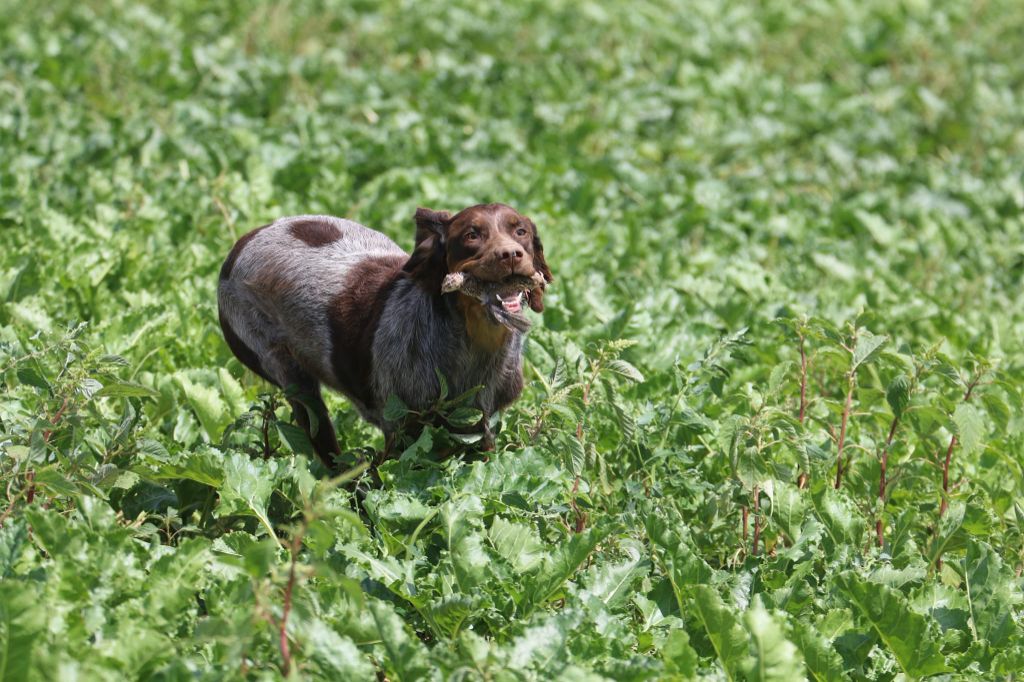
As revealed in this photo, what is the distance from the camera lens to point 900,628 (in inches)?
155

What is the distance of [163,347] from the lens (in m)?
5.91

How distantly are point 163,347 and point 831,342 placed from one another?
2788 mm

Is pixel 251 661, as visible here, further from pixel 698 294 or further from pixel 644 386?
pixel 698 294

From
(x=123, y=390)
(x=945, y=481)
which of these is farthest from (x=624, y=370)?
(x=123, y=390)

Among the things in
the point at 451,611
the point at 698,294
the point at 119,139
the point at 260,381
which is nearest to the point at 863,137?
the point at 698,294

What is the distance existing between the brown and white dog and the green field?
0.58 feet

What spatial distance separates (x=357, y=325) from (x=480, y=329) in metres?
0.48

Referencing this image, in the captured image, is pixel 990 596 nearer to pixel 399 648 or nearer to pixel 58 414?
pixel 399 648

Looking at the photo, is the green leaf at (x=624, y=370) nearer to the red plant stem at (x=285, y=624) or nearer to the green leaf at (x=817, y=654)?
the green leaf at (x=817, y=654)

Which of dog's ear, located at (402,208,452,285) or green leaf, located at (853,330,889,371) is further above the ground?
dog's ear, located at (402,208,452,285)

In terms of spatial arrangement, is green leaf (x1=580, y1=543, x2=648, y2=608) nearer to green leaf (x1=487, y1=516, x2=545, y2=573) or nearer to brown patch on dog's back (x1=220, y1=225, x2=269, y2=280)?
green leaf (x1=487, y1=516, x2=545, y2=573)

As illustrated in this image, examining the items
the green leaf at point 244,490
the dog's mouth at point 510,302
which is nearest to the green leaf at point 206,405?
the green leaf at point 244,490

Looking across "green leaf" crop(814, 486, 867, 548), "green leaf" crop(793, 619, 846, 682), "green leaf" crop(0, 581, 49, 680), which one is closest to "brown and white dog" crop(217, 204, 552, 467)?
"green leaf" crop(814, 486, 867, 548)

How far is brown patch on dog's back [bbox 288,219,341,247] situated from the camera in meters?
5.21
